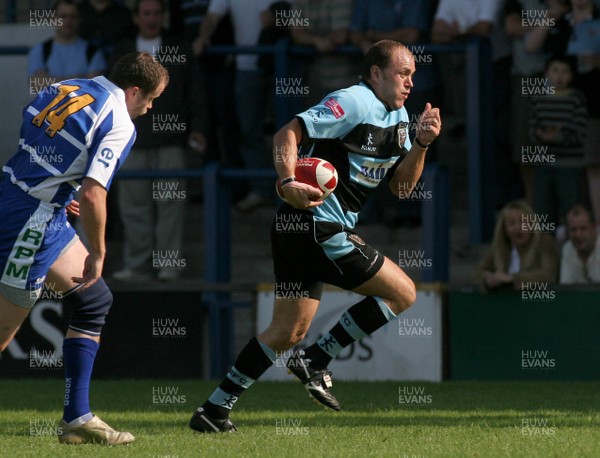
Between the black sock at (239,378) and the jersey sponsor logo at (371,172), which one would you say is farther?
the jersey sponsor logo at (371,172)

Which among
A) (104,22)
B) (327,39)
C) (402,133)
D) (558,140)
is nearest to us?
(402,133)

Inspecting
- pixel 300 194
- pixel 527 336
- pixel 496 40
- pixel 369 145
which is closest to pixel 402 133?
pixel 369 145

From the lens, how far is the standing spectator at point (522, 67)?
11227 millimetres

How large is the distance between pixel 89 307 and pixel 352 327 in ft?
5.39

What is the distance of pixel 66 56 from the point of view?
11.7 meters

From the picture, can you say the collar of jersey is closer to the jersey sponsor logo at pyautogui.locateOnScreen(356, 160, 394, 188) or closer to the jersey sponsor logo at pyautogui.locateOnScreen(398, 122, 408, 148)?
the jersey sponsor logo at pyautogui.locateOnScreen(398, 122, 408, 148)

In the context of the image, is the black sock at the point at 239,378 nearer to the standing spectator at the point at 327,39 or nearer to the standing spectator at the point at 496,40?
the standing spectator at the point at 496,40

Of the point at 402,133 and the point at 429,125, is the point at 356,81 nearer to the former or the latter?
the point at 402,133

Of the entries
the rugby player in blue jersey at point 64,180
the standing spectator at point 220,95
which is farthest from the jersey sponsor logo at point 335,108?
the standing spectator at point 220,95

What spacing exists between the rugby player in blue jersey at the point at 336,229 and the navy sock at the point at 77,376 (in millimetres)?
725

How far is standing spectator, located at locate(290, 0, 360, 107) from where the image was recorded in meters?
11.7

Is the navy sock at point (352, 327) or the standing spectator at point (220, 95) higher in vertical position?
the standing spectator at point (220, 95)

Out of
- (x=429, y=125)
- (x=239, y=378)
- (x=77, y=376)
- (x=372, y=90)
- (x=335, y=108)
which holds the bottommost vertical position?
A: (x=239, y=378)

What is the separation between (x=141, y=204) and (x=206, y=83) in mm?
1456
